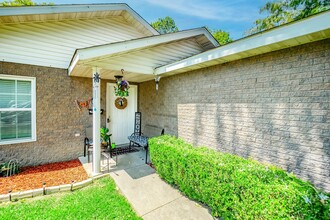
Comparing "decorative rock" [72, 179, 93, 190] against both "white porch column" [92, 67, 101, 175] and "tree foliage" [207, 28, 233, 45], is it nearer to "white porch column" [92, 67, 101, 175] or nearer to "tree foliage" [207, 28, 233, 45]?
"white porch column" [92, 67, 101, 175]

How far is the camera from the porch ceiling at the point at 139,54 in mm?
3795

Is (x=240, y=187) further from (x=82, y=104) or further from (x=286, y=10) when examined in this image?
(x=286, y=10)

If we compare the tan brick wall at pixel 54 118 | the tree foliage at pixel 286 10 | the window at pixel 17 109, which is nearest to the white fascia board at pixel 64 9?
the tan brick wall at pixel 54 118

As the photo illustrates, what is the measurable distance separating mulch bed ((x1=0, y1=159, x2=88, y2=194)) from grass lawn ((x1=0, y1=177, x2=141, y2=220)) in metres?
0.53

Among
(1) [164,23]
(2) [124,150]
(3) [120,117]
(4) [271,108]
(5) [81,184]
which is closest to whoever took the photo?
(4) [271,108]

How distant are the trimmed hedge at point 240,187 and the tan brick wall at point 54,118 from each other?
3541mm

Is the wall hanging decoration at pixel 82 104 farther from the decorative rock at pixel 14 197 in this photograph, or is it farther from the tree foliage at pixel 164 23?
the tree foliage at pixel 164 23

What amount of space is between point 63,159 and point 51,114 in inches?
59.7

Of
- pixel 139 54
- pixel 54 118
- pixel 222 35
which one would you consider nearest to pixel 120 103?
pixel 54 118

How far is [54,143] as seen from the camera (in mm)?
5078

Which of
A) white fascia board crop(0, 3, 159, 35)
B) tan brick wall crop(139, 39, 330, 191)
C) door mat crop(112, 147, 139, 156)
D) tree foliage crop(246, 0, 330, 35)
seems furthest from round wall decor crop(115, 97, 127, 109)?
tree foliage crop(246, 0, 330, 35)

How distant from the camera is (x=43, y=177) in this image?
160 inches

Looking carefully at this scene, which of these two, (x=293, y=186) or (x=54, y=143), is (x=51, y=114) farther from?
(x=293, y=186)

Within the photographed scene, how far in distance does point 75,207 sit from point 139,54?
402cm
